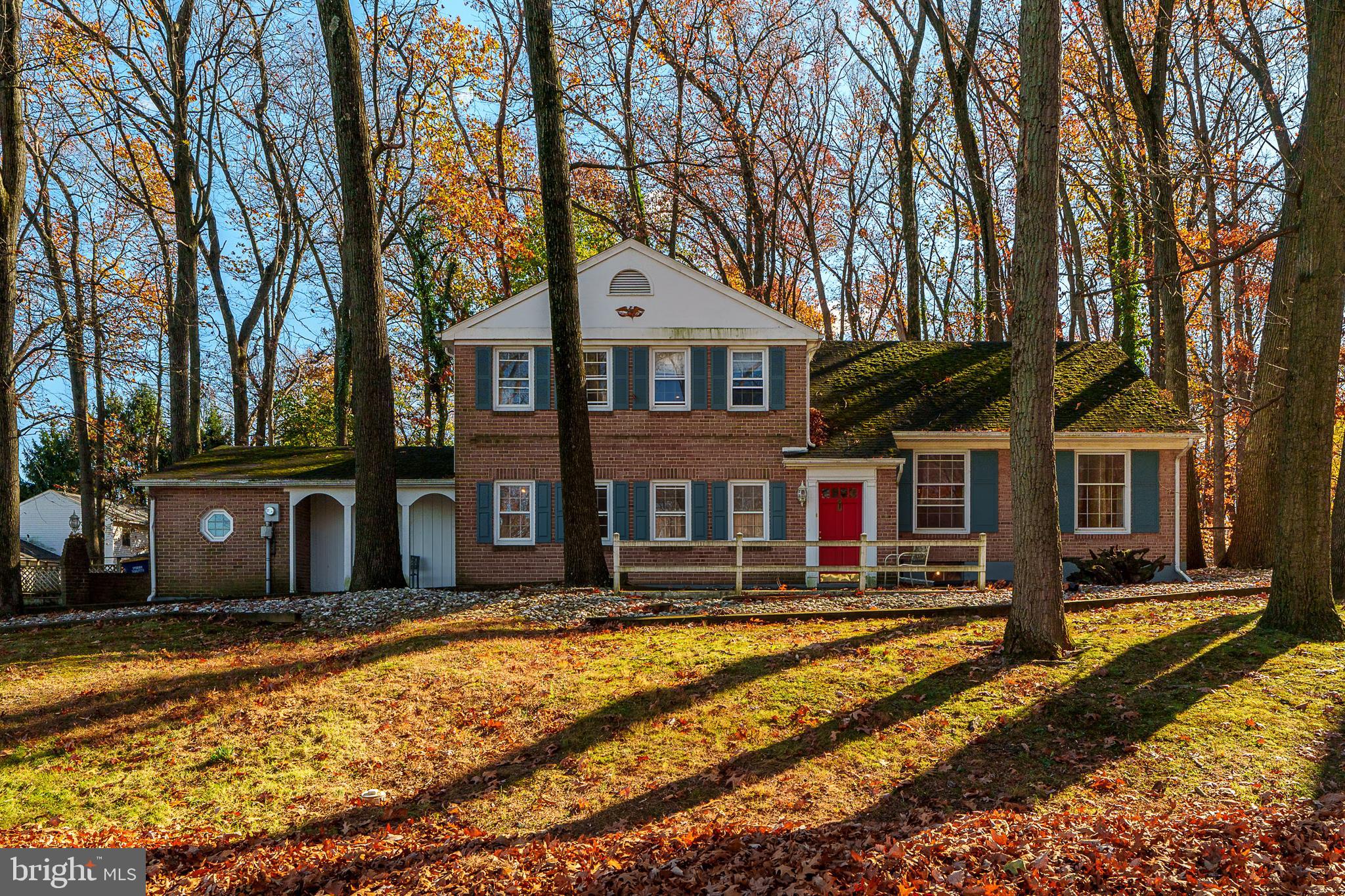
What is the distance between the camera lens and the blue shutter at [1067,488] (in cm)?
1927

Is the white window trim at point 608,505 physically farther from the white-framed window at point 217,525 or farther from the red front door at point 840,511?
the white-framed window at point 217,525

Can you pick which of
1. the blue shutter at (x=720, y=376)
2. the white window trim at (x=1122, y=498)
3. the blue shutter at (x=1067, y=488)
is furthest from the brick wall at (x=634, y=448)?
the white window trim at (x=1122, y=498)

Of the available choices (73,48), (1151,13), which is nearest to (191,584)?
(73,48)

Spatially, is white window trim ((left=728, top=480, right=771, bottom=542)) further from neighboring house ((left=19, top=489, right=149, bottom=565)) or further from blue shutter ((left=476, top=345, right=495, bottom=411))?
neighboring house ((left=19, top=489, right=149, bottom=565))

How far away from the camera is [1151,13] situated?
2164 centimetres

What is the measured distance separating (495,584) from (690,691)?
10221 mm

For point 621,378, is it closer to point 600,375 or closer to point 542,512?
point 600,375

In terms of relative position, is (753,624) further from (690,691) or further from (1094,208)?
(1094,208)

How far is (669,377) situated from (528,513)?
169 inches

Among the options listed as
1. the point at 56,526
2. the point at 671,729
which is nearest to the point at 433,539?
the point at 671,729

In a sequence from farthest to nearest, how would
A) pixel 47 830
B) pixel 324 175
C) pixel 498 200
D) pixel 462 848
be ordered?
pixel 324 175
pixel 498 200
pixel 47 830
pixel 462 848

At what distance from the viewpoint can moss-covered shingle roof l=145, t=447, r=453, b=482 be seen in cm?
2020

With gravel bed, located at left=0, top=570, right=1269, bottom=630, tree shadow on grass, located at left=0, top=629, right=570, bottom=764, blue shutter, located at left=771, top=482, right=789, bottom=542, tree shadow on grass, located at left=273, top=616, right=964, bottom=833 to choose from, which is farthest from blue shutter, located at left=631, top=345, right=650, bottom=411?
tree shadow on grass, located at left=273, top=616, right=964, bottom=833

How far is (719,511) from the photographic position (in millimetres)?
18969
